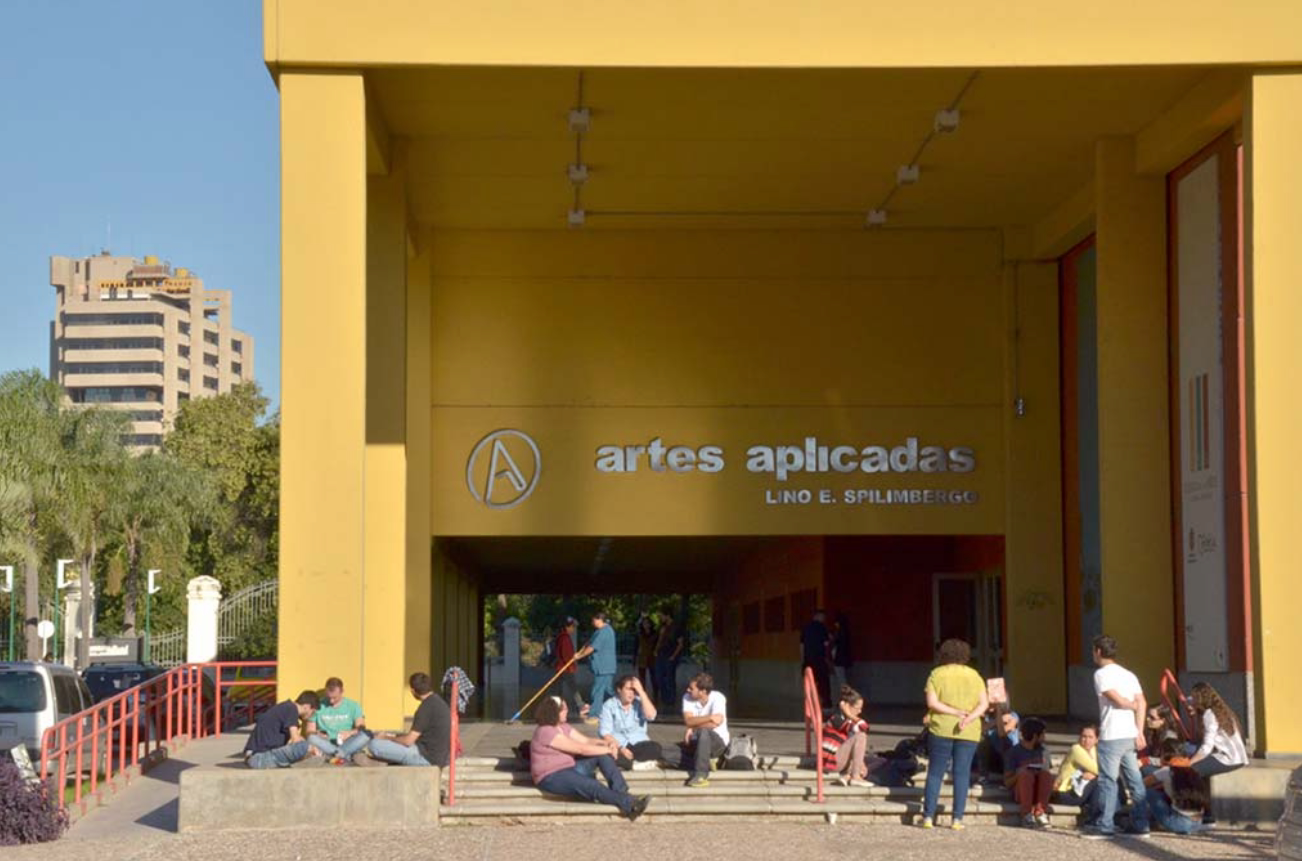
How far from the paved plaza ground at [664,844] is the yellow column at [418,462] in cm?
914

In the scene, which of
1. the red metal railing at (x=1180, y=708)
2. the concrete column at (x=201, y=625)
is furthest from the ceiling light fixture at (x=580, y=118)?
the concrete column at (x=201, y=625)

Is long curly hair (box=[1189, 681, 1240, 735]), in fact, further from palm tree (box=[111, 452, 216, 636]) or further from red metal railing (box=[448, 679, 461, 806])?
palm tree (box=[111, 452, 216, 636])

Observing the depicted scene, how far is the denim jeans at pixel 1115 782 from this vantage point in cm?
1450

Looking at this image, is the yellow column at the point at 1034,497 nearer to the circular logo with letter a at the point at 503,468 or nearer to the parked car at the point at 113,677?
the circular logo with letter a at the point at 503,468

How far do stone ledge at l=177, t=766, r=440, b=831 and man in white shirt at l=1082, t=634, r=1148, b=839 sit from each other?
5334 mm

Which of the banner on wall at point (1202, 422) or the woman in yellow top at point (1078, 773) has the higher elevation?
the banner on wall at point (1202, 422)

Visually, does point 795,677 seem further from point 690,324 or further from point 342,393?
point 342,393

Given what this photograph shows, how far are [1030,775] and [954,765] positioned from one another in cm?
73

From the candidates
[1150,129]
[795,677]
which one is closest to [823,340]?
[1150,129]

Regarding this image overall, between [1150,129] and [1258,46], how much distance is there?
309 cm

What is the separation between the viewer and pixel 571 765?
15477 millimetres

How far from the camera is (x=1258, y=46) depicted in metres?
17.2

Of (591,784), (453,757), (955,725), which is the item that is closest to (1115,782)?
(955,725)

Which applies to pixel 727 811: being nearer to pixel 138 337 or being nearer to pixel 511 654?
pixel 511 654
